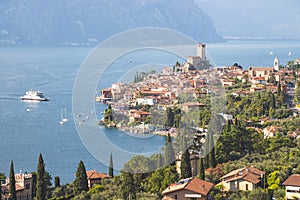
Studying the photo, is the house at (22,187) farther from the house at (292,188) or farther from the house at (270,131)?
the house at (270,131)

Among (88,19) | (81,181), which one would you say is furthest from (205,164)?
(88,19)

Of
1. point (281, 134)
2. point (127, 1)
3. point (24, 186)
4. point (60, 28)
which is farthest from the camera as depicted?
point (127, 1)

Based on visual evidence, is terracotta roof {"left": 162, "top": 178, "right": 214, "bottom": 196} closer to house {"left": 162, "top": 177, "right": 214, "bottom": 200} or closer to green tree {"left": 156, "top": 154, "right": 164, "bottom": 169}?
house {"left": 162, "top": 177, "right": 214, "bottom": 200}

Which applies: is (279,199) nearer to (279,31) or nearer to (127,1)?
(127,1)

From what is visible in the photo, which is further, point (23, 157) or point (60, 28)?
point (60, 28)

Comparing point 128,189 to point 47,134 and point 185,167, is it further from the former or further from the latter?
point 47,134

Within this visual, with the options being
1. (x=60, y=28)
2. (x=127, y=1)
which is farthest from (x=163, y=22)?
(x=60, y=28)
